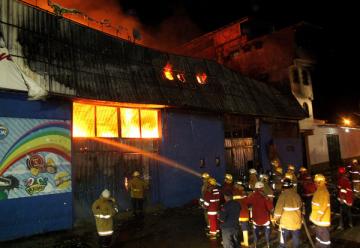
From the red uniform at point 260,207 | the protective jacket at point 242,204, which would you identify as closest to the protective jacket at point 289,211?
the red uniform at point 260,207

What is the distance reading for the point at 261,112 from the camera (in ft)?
63.7

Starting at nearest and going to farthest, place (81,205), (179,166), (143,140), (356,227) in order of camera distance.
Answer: (356,227), (81,205), (143,140), (179,166)

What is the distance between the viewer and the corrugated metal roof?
10.7m

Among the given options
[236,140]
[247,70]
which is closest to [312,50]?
[247,70]

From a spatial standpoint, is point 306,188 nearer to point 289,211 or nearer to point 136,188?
point 289,211

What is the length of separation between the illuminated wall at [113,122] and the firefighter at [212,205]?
526cm

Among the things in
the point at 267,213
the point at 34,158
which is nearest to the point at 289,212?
the point at 267,213

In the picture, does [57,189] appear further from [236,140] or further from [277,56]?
[277,56]

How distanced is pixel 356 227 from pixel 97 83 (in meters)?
10.6

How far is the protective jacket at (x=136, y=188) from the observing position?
12828 mm

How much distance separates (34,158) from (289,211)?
26.5 feet

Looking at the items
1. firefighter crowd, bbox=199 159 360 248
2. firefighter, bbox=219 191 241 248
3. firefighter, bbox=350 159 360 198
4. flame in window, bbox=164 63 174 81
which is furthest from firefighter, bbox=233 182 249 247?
flame in window, bbox=164 63 174 81

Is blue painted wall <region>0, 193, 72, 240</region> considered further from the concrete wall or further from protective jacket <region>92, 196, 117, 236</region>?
the concrete wall

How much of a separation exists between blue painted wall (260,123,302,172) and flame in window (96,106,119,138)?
10.6 metres
